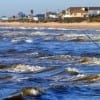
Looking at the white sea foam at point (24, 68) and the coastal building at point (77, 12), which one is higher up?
the white sea foam at point (24, 68)

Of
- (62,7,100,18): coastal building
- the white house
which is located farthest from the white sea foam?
A: the white house

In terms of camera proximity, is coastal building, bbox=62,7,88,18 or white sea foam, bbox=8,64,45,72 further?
coastal building, bbox=62,7,88,18

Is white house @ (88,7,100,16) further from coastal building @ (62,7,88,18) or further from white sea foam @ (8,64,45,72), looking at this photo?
white sea foam @ (8,64,45,72)

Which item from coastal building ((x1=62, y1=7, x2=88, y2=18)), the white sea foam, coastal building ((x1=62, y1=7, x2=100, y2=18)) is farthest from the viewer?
coastal building ((x1=62, y1=7, x2=88, y2=18))

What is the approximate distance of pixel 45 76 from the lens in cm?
2141

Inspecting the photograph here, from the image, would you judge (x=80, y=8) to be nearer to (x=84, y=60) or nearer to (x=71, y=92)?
(x=84, y=60)

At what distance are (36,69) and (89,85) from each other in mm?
6316

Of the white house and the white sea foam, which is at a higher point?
the white sea foam

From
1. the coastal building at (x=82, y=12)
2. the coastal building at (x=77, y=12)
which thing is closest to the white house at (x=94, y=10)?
the coastal building at (x=82, y=12)

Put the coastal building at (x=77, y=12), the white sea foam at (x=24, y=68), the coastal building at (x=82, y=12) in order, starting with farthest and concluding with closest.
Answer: the coastal building at (x=77, y=12), the coastal building at (x=82, y=12), the white sea foam at (x=24, y=68)

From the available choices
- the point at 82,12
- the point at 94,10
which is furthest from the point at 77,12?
the point at 94,10

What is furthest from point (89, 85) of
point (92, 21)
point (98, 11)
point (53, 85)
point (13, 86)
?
point (98, 11)

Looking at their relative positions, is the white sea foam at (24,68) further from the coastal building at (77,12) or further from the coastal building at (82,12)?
the coastal building at (82,12)

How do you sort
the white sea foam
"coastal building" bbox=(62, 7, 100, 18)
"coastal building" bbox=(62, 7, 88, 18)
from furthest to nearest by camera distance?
"coastal building" bbox=(62, 7, 88, 18) < "coastal building" bbox=(62, 7, 100, 18) < the white sea foam
